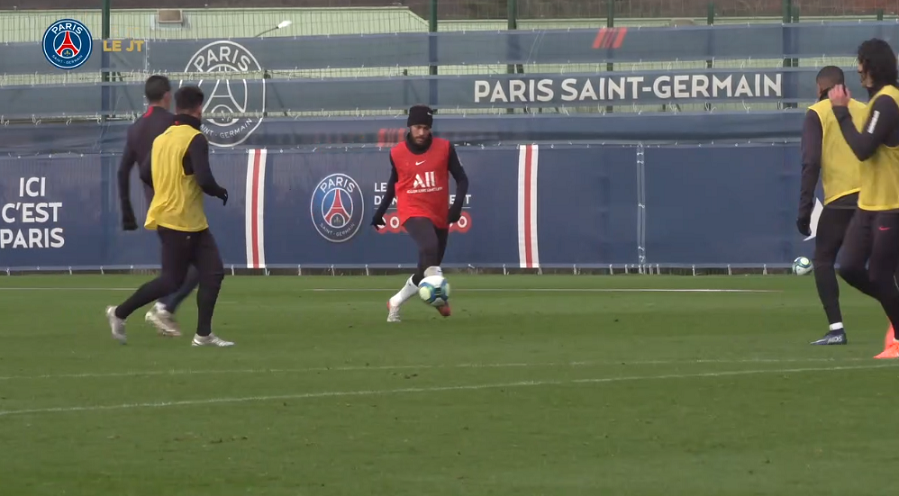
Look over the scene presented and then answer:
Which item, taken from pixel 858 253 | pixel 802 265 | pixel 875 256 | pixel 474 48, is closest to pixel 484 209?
pixel 474 48

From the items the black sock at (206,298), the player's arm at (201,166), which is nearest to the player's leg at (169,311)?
the black sock at (206,298)

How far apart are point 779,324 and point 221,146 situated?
13524 millimetres

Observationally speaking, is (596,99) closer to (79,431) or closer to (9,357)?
(9,357)

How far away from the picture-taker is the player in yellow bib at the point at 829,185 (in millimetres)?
11070

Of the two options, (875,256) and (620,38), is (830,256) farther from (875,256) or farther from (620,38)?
(620,38)

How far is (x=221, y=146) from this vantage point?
2559cm

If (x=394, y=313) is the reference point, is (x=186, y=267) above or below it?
above

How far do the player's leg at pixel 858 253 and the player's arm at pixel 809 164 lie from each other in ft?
1.98

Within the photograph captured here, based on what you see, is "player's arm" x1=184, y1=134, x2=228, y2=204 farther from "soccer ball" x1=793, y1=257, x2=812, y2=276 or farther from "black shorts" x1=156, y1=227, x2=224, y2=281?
"soccer ball" x1=793, y1=257, x2=812, y2=276

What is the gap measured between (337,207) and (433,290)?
10537 millimetres

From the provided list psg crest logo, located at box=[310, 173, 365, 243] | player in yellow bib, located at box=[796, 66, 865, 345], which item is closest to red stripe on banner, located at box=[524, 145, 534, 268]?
psg crest logo, located at box=[310, 173, 365, 243]

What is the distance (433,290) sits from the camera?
13.6 meters

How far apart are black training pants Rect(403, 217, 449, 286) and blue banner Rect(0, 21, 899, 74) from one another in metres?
12.0

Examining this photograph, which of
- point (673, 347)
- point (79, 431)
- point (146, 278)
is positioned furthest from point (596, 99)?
point (79, 431)
